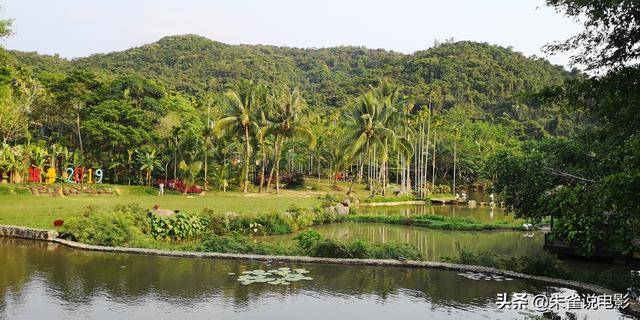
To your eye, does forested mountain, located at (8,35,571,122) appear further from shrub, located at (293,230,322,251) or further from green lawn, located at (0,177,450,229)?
shrub, located at (293,230,322,251)

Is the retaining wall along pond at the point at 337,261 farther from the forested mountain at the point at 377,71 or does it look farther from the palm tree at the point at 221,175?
the forested mountain at the point at 377,71

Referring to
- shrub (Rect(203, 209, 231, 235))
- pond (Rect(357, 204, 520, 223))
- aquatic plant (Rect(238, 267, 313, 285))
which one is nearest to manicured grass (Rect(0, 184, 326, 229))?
shrub (Rect(203, 209, 231, 235))

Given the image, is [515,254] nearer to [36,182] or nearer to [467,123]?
[36,182]

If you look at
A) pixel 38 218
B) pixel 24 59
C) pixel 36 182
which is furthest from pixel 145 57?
pixel 38 218

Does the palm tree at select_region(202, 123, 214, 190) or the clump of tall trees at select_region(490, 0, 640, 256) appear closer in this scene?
the clump of tall trees at select_region(490, 0, 640, 256)

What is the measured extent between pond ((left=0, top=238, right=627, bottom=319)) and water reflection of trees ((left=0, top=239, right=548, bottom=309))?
0.02 metres

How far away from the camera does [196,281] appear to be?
37.9 feet

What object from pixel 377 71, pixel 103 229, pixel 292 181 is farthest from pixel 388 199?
pixel 377 71

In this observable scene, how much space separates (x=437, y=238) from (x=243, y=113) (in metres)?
20.9

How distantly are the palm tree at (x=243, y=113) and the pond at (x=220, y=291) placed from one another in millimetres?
25488

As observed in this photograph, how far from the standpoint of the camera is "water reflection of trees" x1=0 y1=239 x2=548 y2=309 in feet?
34.3

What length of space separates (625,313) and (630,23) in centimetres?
565

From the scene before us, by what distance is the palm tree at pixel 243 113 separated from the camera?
38969 mm

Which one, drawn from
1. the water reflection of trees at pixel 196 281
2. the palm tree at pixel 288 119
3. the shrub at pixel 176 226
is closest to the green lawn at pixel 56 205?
the shrub at pixel 176 226
